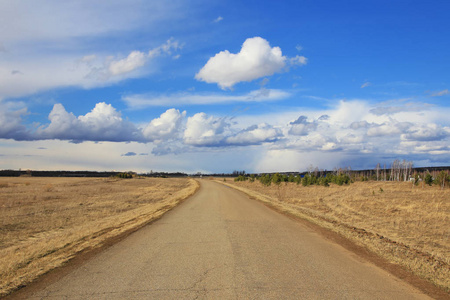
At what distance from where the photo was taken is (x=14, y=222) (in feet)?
60.2

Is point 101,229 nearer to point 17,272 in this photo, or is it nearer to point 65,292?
point 17,272

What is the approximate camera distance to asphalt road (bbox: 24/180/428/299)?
6191 mm

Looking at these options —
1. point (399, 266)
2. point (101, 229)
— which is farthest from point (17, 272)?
point (399, 266)

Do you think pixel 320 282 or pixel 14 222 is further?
pixel 14 222

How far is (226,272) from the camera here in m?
7.46

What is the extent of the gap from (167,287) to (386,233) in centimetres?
1181

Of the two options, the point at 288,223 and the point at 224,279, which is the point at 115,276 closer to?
the point at 224,279

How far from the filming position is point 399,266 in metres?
8.71

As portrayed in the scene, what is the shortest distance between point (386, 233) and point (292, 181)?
6979 cm

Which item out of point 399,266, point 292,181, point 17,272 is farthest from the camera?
point 292,181

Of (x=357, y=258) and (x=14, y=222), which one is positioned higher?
(x=357, y=258)

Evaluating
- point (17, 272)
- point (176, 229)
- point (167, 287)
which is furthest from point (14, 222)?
point (167, 287)

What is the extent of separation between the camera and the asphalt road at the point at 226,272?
6191 mm

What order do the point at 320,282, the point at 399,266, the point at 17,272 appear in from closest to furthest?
1. the point at 320,282
2. the point at 17,272
3. the point at 399,266
